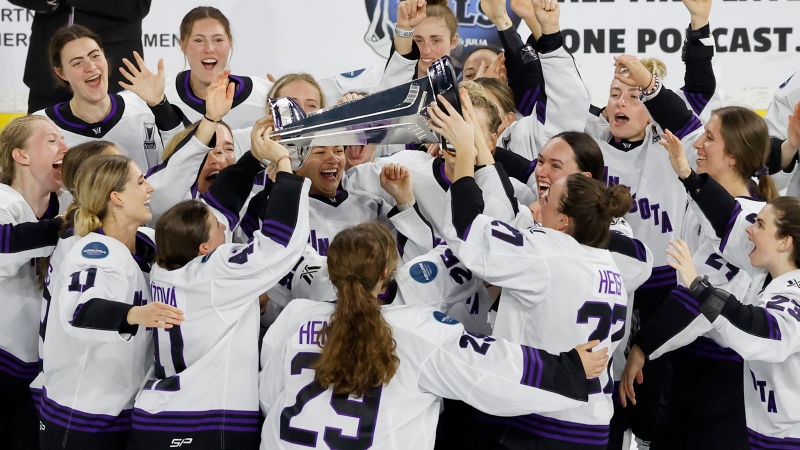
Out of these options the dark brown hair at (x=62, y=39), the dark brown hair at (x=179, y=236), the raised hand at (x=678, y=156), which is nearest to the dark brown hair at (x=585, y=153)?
the raised hand at (x=678, y=156)

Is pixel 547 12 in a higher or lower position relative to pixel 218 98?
higher

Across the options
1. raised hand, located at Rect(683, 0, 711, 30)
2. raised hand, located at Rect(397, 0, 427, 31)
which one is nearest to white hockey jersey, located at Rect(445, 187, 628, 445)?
raised hand, located at Rect(683, 0, 711, 30)

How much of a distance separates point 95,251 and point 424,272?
1.12 m

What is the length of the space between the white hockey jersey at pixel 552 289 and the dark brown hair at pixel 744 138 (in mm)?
944

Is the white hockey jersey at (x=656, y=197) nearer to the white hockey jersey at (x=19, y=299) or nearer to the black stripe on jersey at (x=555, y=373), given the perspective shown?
the black stripe on jersey at (x=555, y=373)

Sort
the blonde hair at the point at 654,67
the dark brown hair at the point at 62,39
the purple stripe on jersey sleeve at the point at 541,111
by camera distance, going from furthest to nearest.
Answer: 1. the dark brown hair at the point at 62,39
2. the blonde hair at the point at 654,67
3. the purple stripe on jersey sleeve at the point at 541,111

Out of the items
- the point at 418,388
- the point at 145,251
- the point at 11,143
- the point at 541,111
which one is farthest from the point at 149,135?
the point at 418,388

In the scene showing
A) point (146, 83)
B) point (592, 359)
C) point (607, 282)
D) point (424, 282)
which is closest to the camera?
point (592, 359)

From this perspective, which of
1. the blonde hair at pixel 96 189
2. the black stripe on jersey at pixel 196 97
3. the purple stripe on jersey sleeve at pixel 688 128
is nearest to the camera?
the blonde hair at pixel 96 189

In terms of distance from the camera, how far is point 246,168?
385 centimetres

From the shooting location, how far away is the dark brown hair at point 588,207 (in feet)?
10.7

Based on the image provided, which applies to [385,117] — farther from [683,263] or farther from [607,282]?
[683,263]

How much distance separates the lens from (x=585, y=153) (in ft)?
12.7

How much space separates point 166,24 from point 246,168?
10.9ft
